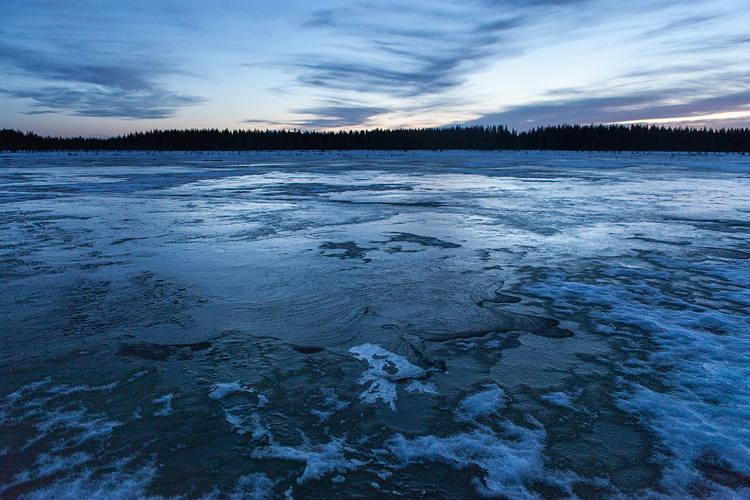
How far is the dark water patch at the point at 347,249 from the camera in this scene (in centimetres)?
606

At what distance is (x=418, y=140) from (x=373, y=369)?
116 meters

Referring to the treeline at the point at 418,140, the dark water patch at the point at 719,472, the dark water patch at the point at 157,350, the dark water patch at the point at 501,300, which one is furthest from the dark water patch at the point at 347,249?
the treeline at the point at 418,140

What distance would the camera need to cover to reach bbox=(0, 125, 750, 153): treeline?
97875 millimetres

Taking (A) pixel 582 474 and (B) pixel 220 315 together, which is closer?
(A) pixel 582 474

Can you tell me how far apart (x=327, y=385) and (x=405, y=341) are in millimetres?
858

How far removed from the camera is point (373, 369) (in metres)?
3.18

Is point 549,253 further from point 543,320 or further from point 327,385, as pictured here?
point 327,385

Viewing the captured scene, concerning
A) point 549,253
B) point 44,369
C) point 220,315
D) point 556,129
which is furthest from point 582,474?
point 556,129

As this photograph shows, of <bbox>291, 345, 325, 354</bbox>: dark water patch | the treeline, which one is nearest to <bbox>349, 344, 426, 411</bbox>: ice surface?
<bbox>291, 345, 325, 354</bbox>: dark water patch

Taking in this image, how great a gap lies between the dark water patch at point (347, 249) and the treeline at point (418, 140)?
341ft

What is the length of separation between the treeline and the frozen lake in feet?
343

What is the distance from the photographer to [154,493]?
204 centimetres

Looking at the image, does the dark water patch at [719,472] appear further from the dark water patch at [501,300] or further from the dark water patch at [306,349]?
Answer: the dark water patch at [306,349]

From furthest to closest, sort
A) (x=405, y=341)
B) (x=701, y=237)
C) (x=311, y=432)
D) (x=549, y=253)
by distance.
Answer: (x=701, y=237) → (x=549, y=253) → (x=405, y=341) → (x=311, y=432)
